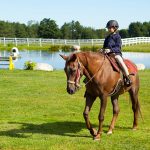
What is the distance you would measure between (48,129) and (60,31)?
104 metres

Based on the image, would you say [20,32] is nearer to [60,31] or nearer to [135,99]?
[60,31]

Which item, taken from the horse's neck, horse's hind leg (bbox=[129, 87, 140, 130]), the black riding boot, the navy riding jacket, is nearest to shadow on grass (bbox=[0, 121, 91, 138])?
horse's hind leg (bbox=[129, 87, 140, 130])

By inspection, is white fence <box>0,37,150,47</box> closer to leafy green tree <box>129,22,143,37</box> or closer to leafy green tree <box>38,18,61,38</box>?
leafy green tree <box>38,18,61,38</box>

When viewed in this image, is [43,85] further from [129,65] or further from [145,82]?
[129,65]

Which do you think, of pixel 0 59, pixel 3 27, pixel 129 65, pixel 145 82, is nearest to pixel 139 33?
pixel 3 27

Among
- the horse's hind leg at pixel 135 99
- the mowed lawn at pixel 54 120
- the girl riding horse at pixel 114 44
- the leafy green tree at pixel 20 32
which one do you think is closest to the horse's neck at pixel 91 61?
the girl riding horse at pixel 114 44

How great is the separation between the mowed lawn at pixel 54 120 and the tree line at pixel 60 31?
83.7 metres

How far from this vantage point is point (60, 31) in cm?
11388

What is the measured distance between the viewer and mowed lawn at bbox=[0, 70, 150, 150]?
8938mm

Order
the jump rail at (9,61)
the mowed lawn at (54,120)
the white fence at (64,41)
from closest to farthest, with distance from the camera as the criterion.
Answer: the mowed lawn at (54,120), the jump rail at (9,61), the white fence at (64,41)

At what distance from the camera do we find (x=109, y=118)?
1230cm

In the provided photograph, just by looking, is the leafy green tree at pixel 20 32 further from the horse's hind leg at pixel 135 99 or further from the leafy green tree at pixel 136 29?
the horse's hind leg at pixel 135 99

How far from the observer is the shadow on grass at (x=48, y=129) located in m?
9.95

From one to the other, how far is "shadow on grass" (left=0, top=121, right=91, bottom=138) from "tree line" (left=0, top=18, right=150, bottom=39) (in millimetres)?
90665
